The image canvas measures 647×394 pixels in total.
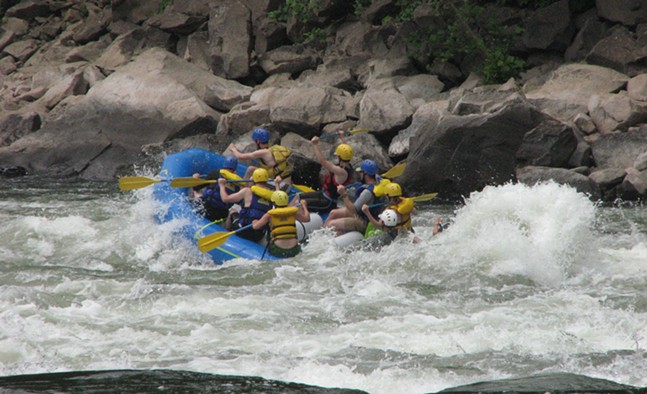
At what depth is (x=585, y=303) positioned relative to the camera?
7.63 metres

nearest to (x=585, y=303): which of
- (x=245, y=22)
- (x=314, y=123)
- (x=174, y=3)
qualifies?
(x=314, y=123)

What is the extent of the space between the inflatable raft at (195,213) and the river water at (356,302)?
16 cm

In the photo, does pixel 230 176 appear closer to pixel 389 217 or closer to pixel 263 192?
pixel 263 192

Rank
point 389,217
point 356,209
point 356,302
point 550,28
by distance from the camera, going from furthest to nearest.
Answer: point 550,28, point 356,209, point 389,217, point 356,302

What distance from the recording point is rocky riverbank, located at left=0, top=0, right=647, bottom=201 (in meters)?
12.9

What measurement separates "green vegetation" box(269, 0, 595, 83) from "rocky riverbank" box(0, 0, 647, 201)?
0.59 ft

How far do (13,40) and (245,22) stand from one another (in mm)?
6100

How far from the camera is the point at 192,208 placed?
404 inches

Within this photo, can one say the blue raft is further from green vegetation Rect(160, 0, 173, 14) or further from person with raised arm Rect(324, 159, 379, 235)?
green vegetation Rect(160, 0, 173, 14)

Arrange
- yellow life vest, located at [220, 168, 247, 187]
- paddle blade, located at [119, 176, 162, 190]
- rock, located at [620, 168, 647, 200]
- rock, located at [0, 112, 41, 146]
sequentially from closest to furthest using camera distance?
1. yellow life vest, located at [220, 168, 247, 187]
2. paddle blade, located at [119, 176, 162, 190]
3. rock, located at [620, 168, 647, 200]
4. rock, located at [0, 112, 41, 146]

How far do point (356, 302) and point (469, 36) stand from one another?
8.90m

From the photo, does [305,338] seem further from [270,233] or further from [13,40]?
[13,40]

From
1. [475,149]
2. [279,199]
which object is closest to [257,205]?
[279,199]

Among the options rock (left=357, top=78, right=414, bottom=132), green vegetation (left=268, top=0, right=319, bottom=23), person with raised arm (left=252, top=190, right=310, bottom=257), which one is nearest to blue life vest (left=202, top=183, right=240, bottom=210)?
person with raised arm (left=252, top=190, right=310, bottom=257)
